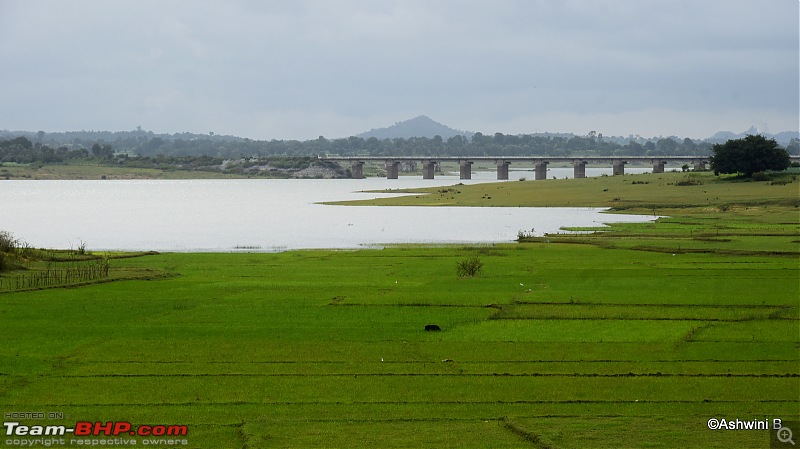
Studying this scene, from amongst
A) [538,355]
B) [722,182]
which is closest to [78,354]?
[538,355]

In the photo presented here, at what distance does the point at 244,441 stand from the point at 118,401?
399 centimetres

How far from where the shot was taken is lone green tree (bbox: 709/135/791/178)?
11594 cm

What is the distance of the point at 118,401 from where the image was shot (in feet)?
69.0

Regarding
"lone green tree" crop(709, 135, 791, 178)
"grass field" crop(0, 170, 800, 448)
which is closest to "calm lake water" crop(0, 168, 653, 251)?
"grass field" crop(0, 170, 800, 448)

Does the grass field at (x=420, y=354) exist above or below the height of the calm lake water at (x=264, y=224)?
above

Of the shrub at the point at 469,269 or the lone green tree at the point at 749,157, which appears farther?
the lone green tree at the point at 749,157

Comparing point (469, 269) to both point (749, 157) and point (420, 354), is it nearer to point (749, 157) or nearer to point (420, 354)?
point (420, 354)

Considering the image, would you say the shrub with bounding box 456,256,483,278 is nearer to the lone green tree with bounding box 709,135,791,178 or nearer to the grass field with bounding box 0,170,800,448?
the grass field with bounding box 0,170,800,448

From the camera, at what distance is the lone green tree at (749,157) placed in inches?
4564

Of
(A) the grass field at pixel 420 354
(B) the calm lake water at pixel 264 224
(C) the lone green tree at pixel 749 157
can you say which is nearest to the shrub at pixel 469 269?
(A) the grass field at pixel 420 354

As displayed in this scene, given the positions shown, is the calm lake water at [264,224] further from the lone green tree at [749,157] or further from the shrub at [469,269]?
the lone green tree at [749,157]

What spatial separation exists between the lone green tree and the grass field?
73.3 meters

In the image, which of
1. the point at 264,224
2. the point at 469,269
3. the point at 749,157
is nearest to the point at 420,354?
the point at 469,269

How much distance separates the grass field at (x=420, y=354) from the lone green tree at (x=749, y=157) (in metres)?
73.3
